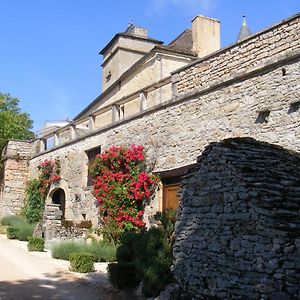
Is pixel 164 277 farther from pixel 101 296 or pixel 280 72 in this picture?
pixel 280 72

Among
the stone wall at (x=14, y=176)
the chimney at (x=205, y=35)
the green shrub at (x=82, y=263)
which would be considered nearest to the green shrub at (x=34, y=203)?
the stone wall at (x=14, y=176)

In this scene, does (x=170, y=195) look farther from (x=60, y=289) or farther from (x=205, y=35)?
(x=205, y=35)

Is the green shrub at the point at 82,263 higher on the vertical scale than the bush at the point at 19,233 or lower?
lower

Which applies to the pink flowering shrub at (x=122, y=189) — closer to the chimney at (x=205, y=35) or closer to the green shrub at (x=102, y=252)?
the green shrub at (x=102, y=252)

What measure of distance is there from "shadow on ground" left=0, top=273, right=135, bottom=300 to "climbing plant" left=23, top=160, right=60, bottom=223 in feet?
31.1

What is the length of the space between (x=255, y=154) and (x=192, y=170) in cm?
110

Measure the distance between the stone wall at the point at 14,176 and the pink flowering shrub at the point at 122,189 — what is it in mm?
7654

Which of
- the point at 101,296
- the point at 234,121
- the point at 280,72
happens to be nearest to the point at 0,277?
the point at 101,296

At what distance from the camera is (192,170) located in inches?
240

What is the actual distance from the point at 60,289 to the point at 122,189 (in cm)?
533

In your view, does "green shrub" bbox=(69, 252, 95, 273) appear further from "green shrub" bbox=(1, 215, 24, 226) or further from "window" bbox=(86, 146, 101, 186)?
"green shrub" bbox=(1, 215, 24, 226)

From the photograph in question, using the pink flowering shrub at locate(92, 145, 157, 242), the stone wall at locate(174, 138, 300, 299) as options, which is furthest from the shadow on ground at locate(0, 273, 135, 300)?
the pink flowering shrub at locate(92, 145, 157, 242)

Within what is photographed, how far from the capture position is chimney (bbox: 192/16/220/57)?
1664cm

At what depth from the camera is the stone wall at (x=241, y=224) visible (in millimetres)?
4355
